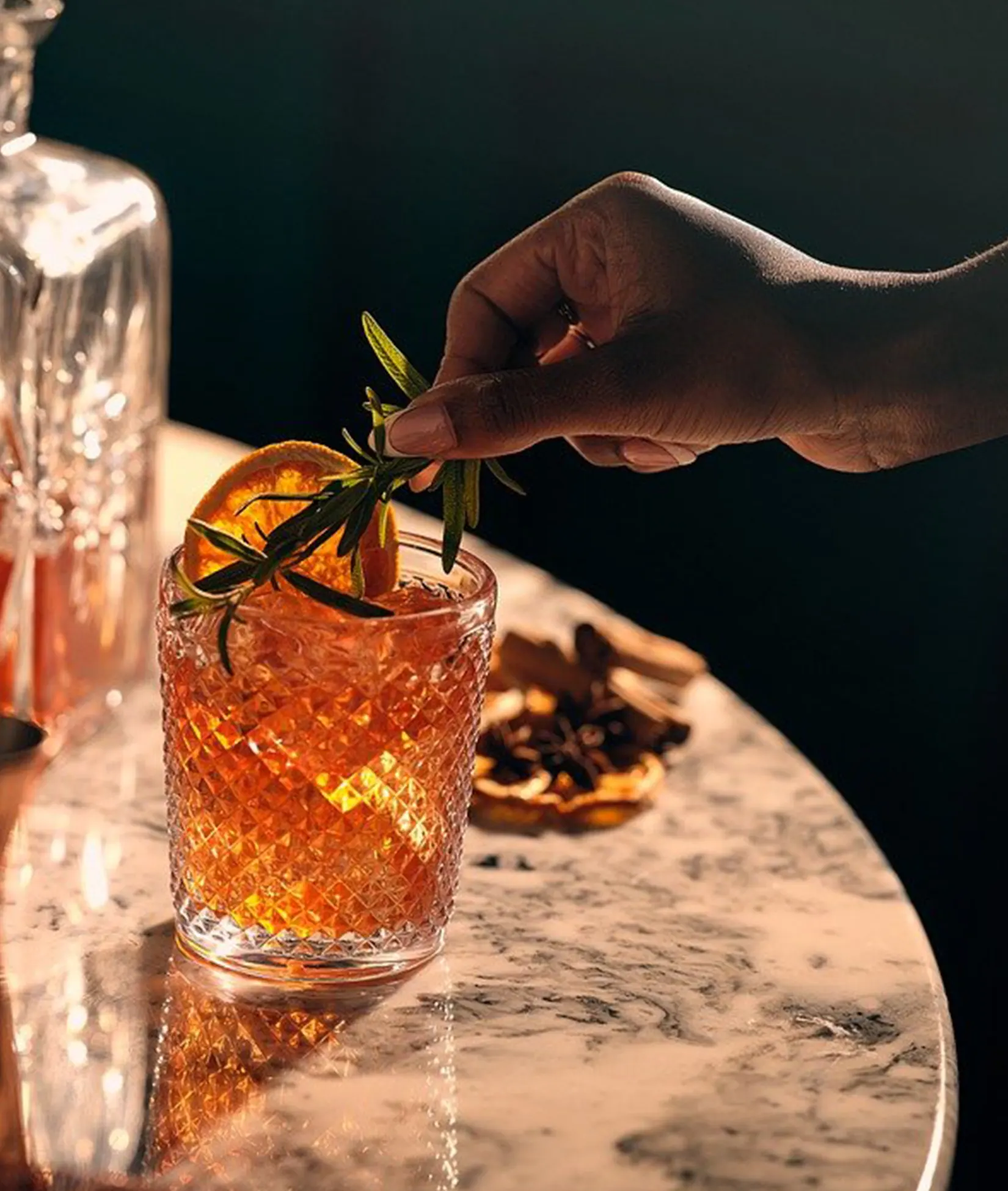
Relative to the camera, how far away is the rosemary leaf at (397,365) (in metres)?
1.02

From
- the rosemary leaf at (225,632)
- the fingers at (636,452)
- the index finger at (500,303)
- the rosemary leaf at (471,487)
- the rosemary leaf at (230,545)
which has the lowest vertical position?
the rosemary leaf at (225,632)

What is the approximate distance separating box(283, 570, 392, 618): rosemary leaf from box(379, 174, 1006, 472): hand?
79 mm

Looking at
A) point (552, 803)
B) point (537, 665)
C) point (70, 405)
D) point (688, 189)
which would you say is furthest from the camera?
point (688, 189)

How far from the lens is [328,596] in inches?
37.2

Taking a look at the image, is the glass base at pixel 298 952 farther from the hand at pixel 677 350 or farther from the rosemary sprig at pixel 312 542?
the hand at pixel 677 350

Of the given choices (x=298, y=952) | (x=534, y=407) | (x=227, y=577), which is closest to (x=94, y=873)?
(x=298, y=952)

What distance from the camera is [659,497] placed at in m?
2.91

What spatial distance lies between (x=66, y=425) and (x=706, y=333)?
52 centimetres

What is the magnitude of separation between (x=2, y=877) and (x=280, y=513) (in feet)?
0.97

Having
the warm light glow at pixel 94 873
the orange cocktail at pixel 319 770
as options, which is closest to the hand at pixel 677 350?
the orange cocktail at pixel 319 770

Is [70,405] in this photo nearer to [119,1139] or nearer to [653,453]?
[653,453]

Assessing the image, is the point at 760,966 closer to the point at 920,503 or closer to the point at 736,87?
the point at 920,503

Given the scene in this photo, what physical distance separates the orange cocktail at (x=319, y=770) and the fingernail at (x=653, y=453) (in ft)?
0.61

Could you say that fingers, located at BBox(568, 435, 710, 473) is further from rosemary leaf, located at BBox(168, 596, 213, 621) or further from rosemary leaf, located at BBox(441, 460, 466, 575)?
rosemary leaf, located at BBox(168, 596, 213, 621)
